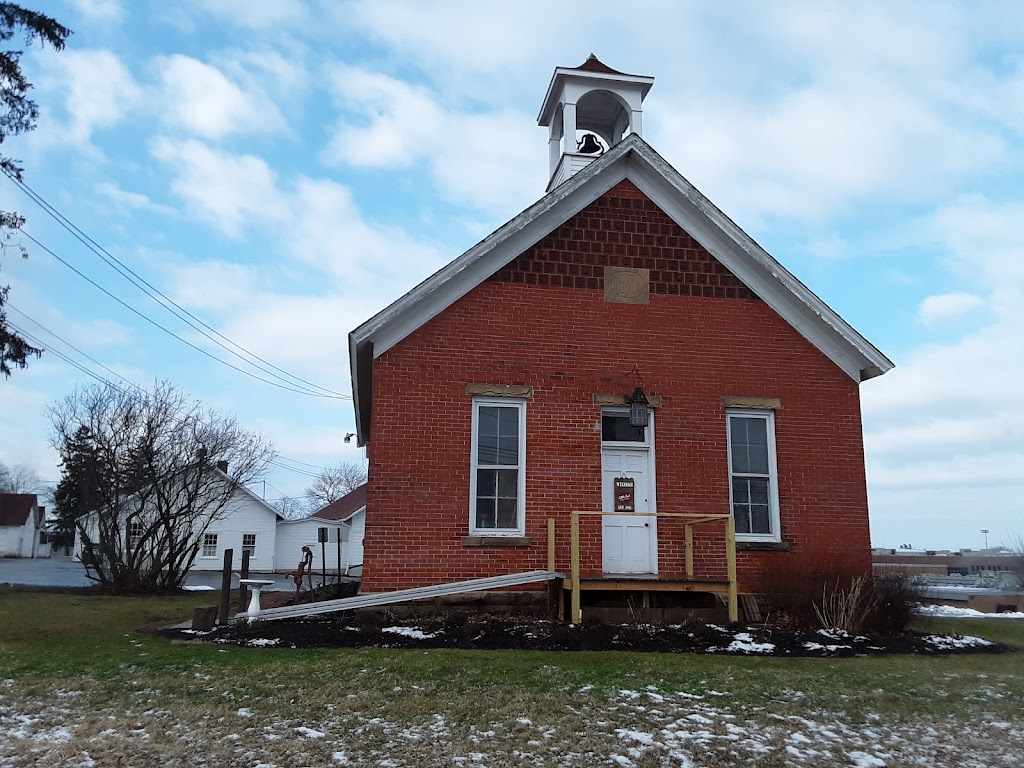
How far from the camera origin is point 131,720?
6273 millimetres

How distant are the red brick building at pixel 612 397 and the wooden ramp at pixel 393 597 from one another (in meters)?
0.68

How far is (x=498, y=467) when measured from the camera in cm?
1290

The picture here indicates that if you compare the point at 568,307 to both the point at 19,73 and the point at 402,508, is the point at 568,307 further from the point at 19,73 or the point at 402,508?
the point at 19,73

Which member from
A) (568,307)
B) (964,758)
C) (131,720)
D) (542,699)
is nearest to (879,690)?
(964,758)

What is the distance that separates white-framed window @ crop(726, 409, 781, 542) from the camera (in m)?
13.5

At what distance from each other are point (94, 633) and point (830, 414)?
11.2 metres

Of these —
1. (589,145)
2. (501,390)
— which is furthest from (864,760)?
(589,145)

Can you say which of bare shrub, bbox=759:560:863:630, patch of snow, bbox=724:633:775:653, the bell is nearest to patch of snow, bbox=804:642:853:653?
patch of snow, bbox=724:633:775:653

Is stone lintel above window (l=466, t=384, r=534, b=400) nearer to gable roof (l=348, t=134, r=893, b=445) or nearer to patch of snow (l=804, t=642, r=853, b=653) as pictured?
gable roof (l=348, t=134, r=893, b=445)

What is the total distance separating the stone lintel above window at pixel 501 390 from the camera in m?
13.0

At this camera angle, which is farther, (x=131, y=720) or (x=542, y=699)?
(x=542, y=699)

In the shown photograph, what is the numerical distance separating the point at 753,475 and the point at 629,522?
85.2 inches

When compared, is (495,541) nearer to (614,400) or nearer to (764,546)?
(614,400)

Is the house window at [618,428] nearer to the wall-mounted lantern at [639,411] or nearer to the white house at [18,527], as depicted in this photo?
the wall-mounted lantern at [639,411]
